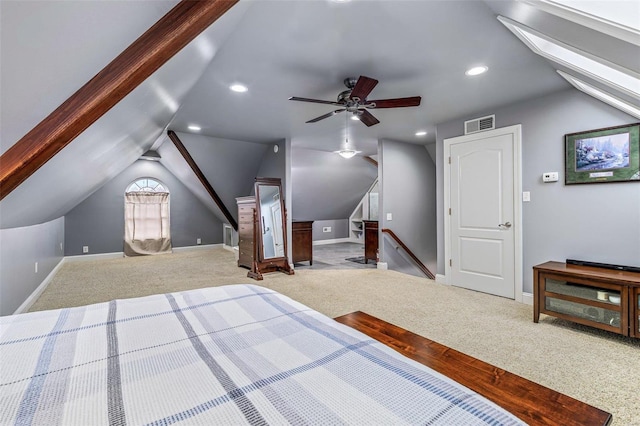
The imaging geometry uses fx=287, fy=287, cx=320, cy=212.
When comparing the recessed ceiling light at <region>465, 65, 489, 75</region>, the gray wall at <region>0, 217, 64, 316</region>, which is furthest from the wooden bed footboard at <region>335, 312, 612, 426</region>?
the gray wall at <region>0, 217, 64, 316</region>

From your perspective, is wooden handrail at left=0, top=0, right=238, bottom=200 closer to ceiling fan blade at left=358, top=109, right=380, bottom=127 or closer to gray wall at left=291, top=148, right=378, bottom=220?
ceiling fan blade at left=358, top=109, right=380, bottom=127

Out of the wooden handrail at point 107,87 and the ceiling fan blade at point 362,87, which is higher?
the ceiling fan blade at point 362,87

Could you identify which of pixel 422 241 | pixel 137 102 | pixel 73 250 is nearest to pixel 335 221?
pixel 422 241

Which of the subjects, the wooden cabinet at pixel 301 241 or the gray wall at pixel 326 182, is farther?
the gray wall at pixel 326 182

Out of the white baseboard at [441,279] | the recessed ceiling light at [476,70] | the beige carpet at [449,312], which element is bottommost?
the beige carpet at [449,312]

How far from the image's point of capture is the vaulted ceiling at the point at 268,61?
1138mm

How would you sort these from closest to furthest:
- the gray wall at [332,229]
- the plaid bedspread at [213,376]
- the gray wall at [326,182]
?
the plaid bedspread at [213,376] < the gray wall at [326,182] < the gray wall at [332,229]

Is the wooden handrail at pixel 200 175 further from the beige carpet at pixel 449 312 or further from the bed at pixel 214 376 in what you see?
the bed at pixel 214 376

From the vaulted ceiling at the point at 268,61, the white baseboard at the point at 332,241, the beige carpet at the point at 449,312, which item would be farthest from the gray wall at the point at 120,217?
the vaulted ceiling at the point at 268,61

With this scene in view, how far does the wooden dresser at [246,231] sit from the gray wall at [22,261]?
2737mm

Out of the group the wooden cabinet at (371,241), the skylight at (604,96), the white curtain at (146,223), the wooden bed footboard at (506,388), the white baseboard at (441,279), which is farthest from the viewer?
the white curtain at (146,223)

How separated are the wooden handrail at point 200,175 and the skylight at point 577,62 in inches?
184

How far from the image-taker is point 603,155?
2.81 meters

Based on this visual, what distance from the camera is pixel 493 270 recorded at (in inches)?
143
